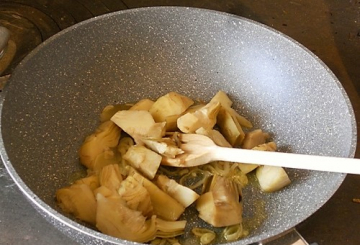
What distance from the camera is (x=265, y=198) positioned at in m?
0.81

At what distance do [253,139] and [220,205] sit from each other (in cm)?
15

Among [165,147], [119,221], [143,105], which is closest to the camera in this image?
[119,221]

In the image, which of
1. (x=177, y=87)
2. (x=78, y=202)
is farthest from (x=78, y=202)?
(x=177, y=87)

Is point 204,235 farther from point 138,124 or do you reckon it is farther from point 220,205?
point 138,124

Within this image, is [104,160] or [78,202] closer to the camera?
[78,202]

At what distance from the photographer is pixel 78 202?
0.72 m

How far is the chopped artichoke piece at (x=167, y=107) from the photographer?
34.0 inches

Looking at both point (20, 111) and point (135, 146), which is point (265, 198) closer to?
point (135, 146)

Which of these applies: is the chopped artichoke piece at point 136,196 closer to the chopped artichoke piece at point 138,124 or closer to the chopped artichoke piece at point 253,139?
the chopped artichoke piece at point 138,124

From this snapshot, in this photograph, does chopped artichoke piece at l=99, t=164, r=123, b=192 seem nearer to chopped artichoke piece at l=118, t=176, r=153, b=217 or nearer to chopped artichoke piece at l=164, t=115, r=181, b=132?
chopped artichoke piece at l=118, t=176, r=153, b=217

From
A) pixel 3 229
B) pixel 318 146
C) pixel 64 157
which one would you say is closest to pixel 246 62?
pixel 318 146

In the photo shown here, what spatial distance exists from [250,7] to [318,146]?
1.54ft

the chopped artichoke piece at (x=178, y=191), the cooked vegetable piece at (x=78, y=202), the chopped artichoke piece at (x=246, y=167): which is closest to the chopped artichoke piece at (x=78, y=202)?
the cooked vegetable piece at (x=78, y=202)

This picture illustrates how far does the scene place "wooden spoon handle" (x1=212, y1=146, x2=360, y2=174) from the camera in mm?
687
